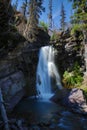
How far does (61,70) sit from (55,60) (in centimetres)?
159

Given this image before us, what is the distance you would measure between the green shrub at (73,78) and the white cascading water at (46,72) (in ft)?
3.92

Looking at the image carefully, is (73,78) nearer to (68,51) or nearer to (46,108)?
(68,51)

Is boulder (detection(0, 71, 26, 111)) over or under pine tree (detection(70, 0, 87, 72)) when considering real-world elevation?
under

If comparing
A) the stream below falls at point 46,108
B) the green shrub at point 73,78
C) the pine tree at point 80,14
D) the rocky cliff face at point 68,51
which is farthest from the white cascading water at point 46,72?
the pine tree at point 80,14

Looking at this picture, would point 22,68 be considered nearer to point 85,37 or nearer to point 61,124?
point 85,37

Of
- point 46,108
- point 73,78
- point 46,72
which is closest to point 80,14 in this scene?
point 73,78

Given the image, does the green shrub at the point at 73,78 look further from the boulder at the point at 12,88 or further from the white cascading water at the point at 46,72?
the boulder at the point at 12,88

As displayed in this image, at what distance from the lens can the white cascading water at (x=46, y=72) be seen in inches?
989

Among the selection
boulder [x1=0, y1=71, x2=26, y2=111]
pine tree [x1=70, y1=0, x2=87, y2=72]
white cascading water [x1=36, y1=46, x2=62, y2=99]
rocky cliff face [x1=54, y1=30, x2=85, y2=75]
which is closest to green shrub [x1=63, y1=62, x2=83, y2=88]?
rocky cliff face [x1=54, y1=30, x2=85, y2=75]

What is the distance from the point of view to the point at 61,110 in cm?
1730

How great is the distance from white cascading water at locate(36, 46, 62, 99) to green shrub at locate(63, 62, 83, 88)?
1194 millimetres

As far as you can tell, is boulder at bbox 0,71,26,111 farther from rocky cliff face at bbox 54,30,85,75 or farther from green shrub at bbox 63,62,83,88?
rocky cliff face at bbox 54,30,85,75

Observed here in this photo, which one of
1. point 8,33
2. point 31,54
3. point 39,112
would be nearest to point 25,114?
point 39,112

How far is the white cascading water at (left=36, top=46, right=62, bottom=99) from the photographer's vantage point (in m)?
25.1
